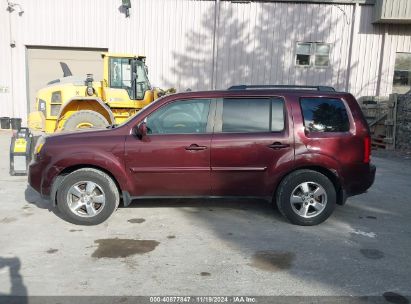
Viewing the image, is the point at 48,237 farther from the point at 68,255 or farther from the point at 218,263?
the point at 218,263

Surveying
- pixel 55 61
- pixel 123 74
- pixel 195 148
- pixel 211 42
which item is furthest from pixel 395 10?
pixel 55 61

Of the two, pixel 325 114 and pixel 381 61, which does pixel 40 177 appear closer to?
pixel 325 114

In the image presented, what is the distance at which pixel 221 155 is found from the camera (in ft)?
16.2

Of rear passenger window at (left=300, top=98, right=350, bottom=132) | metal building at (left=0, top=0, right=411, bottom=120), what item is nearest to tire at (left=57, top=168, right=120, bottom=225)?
rear passenger window at (left=300, top=98, right=350, bottom=132)

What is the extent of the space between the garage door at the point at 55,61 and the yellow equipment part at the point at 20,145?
8.17 metres

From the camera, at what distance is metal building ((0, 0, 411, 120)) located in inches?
574

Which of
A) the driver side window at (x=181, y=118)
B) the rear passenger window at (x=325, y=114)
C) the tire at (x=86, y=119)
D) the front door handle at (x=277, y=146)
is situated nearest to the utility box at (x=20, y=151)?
the tire at (x=86, y=119)

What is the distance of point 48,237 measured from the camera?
4.61 metres

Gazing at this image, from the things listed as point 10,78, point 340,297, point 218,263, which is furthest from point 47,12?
point 340,297

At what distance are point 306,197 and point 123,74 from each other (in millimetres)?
6322

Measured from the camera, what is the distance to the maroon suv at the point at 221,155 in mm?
4918

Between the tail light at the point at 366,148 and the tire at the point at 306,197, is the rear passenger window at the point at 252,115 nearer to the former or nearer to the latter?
the tire at the point at 306,197

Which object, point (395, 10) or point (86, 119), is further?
point (395, 10)

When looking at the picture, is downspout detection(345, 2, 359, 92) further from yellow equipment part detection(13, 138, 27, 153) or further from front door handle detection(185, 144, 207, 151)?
yellow equipment part detection(13, 138, 27, 153)
